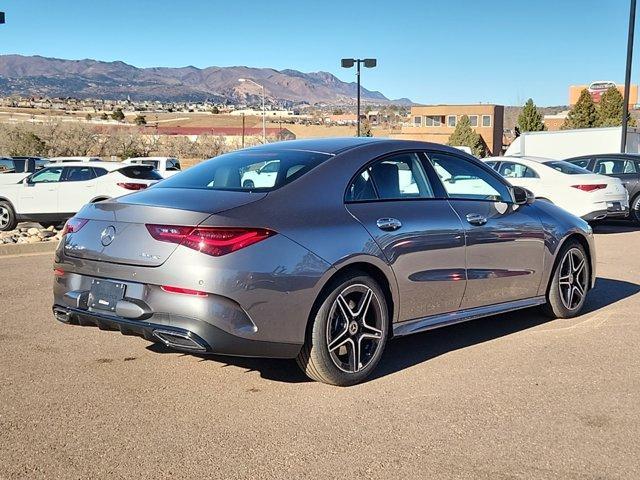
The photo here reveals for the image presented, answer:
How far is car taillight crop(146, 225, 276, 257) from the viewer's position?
4.25 meters

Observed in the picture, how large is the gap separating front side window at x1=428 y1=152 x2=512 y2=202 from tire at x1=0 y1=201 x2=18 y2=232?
39.8 feet

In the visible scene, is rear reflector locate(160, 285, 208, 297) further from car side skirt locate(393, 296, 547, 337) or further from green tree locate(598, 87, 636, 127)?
green tree locate(598, 87, 636, 127)

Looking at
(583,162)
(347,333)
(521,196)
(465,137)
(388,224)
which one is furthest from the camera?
(465,137)

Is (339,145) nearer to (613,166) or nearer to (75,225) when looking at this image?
(75,225)

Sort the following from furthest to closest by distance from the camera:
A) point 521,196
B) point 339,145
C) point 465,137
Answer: point 465,137 → point 521,196 → point 339,145

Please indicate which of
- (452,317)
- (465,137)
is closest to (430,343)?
(452,317)

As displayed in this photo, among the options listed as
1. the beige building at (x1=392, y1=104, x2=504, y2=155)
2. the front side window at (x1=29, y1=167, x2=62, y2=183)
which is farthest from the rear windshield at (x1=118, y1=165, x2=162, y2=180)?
the beige building at (x1=392, y1=104, x2=504, y2=155)

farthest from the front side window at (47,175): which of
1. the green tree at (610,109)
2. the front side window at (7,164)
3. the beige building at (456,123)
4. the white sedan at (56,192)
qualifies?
the beige building at (456,123)

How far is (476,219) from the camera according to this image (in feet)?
18.8

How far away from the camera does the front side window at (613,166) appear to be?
1611 centimetres

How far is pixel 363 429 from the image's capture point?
13.4 ft

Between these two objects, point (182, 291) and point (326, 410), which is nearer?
point (182, 291)

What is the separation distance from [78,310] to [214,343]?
103 centimetres

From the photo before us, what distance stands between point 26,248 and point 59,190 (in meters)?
4.87
